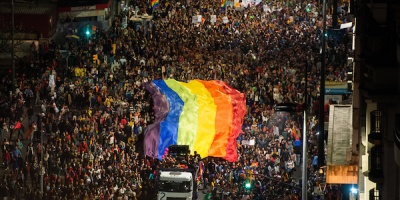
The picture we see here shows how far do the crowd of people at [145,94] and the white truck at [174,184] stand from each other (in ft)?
4.36

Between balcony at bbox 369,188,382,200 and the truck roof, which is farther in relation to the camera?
the truck roof

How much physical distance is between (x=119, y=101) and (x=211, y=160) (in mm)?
6234

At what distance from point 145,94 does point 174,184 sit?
460 inches

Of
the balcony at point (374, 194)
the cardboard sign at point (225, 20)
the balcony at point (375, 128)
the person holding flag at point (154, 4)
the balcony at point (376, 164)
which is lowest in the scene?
the balcony at point (374, 194)

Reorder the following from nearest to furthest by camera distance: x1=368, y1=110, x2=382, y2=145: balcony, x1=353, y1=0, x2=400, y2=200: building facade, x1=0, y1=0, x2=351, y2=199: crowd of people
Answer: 1. x1=353, y1=0, x2=400, y2=200: building facade
2. x1=368, y1=110, x2=382, y2=145: balcony
3. x1=0, y1=0, x2=351, y2=199: crowd of people

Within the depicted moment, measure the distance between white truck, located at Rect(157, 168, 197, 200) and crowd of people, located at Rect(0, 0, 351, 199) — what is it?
1.33 metres

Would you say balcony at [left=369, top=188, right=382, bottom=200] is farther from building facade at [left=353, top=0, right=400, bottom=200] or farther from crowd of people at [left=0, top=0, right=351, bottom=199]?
crowd of people at [left=0, top=0, right=351, bottom=199]

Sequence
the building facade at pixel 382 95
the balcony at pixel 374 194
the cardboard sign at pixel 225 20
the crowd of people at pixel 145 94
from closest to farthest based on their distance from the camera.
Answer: the building facade at pixel 382 95
the balcony at pixel 374 194
the crowd of people at pixel 145 94
the cardboard sign at pixel 225 20

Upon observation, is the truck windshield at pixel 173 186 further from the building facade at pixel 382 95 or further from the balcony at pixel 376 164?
the balcony at pixel 376 164

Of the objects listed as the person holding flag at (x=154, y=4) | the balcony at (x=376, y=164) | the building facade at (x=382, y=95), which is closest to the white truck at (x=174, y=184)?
the building facade at (x=382, y=95)

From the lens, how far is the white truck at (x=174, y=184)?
171 feet

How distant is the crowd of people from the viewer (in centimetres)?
5328

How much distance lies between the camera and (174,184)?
5206cm

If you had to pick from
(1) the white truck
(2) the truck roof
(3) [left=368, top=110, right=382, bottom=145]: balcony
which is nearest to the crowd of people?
(1) the white truck
